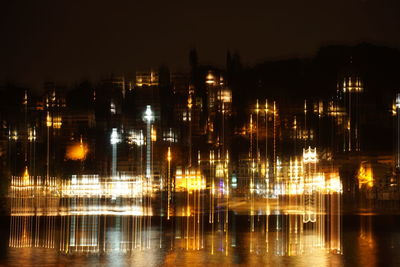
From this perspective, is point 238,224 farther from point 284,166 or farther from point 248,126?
point 248,126

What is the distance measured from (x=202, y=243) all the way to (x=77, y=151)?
56.5m

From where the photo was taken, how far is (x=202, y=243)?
17109 millimetres

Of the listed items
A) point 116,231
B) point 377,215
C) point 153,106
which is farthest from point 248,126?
point 116,231

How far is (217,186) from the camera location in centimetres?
7125

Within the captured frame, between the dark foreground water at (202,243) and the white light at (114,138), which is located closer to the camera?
the dark foreground water at (202,243)

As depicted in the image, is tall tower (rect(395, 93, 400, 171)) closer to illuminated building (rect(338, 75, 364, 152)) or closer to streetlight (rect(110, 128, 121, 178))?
→ illuminated building (rect(338, 75, 364, 152))

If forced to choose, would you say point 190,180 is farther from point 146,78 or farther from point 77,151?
point 146,78

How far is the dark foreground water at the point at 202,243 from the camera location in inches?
531

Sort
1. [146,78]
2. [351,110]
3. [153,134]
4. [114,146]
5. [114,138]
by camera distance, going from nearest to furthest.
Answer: [351,110] < [114,146] < [114,138] < [153,134] < [146,78]

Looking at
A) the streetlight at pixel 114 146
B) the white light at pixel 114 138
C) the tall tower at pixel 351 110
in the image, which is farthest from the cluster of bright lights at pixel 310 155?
the white light at pixel 114 138

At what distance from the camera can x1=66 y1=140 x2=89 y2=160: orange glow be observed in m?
69.8

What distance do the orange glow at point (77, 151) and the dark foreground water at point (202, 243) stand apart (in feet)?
146

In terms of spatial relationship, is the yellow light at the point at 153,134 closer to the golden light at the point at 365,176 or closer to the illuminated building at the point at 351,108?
the illuminated building at the point at 351,108

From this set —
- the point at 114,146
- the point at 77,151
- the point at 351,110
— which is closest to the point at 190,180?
the point at 114,146
